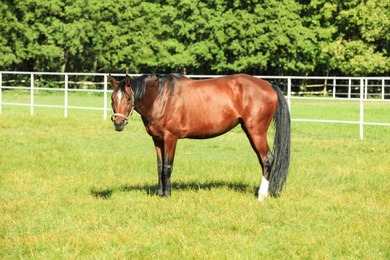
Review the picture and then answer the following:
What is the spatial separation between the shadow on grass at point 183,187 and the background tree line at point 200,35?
32.0 metres

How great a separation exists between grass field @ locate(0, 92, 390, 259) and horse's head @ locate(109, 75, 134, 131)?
37.2 inches

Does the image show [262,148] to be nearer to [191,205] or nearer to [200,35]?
[191,205]

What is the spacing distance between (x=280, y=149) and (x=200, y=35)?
3627 centimetres

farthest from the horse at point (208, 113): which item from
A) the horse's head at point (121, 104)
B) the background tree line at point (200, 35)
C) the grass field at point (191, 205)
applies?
the background tree line at point (200, 35)

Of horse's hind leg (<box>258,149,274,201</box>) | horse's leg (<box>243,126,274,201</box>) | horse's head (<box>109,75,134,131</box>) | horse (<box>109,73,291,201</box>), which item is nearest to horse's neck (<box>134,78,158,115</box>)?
horse (<box>109,73,291,201</box>)

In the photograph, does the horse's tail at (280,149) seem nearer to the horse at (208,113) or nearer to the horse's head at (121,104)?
the horse at (208,113)

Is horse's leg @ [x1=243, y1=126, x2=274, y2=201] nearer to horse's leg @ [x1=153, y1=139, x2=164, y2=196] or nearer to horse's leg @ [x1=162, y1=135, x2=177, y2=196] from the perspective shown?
horse's leg @ [x1=162, y1=135, x2=177, y2=196]

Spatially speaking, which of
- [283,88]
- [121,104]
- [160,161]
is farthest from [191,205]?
[283,88]

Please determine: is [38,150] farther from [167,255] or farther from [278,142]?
[167,255]

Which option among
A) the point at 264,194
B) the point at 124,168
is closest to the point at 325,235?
the point at 264,194

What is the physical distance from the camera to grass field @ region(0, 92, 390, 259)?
228 inches

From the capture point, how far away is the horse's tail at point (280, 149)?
803 cm

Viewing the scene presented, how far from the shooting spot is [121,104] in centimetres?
755

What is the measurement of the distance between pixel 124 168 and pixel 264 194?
11.1 feet
